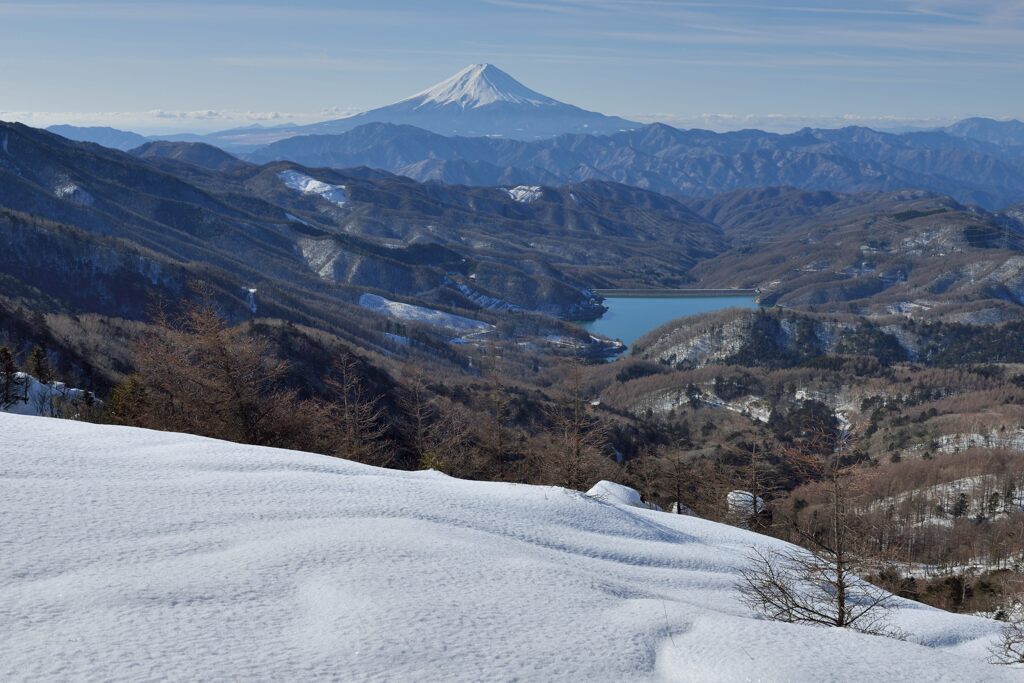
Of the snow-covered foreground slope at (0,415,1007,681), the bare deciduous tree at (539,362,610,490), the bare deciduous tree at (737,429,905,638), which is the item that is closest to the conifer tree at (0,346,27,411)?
the snow-covered foreground slope at (0,415,1007,681)

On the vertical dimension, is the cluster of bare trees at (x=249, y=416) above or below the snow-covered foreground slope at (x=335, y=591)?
below

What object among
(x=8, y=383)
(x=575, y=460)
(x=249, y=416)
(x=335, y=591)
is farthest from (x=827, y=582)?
(x=8, y=383)

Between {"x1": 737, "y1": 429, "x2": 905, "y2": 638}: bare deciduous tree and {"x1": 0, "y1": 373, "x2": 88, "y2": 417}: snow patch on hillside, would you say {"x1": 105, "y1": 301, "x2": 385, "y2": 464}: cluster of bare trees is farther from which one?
{"x1": 737, "y1": 429, "x2": 905, "y2": 638}: bare deciduous tree

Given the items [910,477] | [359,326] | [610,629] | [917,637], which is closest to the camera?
[610,629]

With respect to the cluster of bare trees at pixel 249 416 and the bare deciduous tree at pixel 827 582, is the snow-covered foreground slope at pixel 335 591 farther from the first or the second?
the cluster of bare trees at pixel 249 416

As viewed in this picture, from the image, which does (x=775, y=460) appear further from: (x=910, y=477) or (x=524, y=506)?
(x=524, y=506)

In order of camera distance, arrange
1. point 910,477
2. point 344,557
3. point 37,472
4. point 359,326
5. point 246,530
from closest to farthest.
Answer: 1. point 344,557
2. point 246,530
3. point 37,472
4. point 910,477
5. point 359,326

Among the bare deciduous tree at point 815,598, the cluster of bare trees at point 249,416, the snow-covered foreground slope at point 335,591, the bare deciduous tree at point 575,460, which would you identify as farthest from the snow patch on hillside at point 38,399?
the bare deciduous tree at point 815,598

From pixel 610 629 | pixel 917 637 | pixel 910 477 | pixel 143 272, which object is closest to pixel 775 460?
pixel 910 477

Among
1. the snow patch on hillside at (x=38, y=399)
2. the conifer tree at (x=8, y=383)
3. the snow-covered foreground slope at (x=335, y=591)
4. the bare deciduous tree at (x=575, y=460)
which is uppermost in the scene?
the snow-covered foreground slope at (x=335, y=591)
